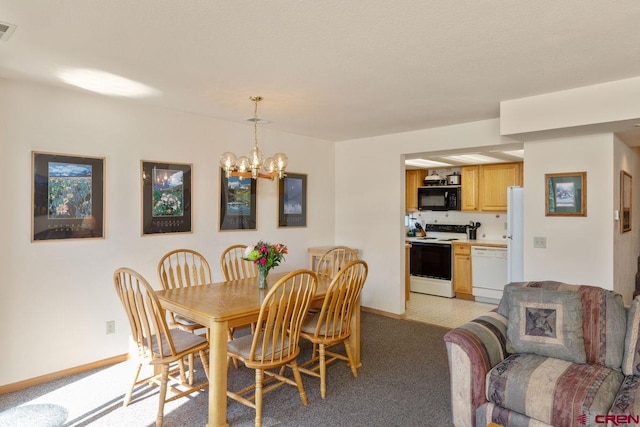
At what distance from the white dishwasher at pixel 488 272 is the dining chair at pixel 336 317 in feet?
10.8

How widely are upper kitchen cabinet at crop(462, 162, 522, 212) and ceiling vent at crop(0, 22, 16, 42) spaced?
5.86m

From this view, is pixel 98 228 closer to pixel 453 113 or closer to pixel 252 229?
pixel 252 229

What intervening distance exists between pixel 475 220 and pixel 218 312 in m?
5.30

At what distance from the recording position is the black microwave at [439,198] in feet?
21.1

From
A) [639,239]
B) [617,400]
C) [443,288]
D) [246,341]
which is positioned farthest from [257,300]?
[639,239]

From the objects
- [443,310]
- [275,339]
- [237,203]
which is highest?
[237,203]

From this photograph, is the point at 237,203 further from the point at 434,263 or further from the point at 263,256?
the point at 434,263

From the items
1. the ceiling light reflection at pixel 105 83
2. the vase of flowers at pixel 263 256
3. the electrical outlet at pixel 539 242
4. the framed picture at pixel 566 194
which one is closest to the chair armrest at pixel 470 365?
the vase of flowers at pixel 263 256

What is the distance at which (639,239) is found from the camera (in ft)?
18.0

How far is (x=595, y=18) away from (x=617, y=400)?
1.92 metres

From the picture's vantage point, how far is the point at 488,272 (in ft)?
18.5

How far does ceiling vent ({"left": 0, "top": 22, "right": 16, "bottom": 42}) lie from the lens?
203cm

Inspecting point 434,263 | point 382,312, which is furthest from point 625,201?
point 382,312

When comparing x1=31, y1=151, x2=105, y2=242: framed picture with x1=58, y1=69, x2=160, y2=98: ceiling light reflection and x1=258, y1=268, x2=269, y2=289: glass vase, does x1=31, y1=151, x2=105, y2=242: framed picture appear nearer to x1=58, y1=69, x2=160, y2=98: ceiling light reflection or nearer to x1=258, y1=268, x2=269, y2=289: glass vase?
x1=58, y1=69, x2=160, y2=98: ceiling light reflection
